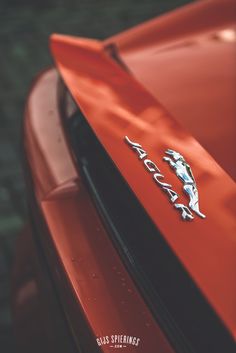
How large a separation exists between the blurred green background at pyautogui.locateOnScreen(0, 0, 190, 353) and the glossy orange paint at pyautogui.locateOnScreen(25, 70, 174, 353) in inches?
34.1

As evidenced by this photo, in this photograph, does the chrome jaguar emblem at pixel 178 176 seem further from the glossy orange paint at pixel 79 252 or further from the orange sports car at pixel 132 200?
the glossy orange paint at pixel 79 252

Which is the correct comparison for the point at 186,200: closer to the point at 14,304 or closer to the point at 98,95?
the point at 98,95

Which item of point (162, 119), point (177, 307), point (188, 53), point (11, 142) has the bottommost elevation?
point (177, 307)

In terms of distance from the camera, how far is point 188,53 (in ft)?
5.90

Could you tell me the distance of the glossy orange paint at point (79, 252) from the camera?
1.18 m

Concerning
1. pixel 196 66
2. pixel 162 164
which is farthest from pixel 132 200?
pixel 196 66

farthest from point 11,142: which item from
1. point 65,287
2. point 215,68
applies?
point 65,287

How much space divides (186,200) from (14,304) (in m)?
0.80

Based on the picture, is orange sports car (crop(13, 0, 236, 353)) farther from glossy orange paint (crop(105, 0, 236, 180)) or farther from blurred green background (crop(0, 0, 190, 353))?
blurred green background (crop(0, 0, 190, 353))

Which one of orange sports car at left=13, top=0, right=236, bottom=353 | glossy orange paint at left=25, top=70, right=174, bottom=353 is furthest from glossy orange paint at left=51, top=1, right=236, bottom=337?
glossy orange paint at left=25, top=70, right=174, bottom=353

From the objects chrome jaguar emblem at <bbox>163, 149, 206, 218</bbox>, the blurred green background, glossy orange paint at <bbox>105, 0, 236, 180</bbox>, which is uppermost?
the blurred green background

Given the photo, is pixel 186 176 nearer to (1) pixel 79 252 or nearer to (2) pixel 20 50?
(1) pixel 79 252

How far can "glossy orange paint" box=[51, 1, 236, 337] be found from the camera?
105cm

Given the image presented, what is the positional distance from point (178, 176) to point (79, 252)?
292 millimetres
